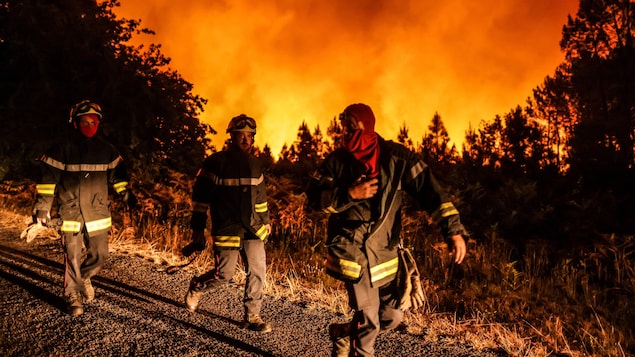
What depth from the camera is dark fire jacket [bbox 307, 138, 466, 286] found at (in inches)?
112

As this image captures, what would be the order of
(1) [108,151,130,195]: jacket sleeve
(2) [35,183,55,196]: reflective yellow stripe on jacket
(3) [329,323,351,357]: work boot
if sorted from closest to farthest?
(3) [329,323,351,357]: work boot, (2) [35,183,55,196]: reflective yellow stripe on jacket, (1) [108,151,130,195]: jacket sleeve

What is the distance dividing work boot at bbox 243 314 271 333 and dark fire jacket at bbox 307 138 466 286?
1369 millimetres

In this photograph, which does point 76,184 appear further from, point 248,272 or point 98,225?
point 248,272

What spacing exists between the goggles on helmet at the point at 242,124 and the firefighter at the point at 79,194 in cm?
152

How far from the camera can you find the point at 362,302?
2.91m

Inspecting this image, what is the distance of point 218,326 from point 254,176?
4.81 feet

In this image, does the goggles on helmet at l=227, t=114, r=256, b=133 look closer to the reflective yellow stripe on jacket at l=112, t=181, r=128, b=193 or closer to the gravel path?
the reflective yellow stripe on jacket at l=112, t=181, r=128, b=193

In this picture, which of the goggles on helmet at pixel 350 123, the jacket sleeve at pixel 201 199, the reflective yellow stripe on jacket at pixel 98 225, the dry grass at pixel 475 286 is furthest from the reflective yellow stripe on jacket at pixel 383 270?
the reflective yellow stripe on jacket at pixel 98 225

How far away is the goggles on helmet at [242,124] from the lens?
4176mm

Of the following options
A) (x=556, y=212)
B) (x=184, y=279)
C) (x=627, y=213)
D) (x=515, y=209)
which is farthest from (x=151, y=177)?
(x=627, y=213)

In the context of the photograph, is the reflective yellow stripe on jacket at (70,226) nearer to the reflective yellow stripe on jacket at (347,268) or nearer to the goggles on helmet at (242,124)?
the goggles on helmet at (242,124)

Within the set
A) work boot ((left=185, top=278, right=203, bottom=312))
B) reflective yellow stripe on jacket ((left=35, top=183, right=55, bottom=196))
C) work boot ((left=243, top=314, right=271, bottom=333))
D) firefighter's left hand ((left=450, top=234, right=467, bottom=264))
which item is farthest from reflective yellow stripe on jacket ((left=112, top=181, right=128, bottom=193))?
firefighter's left hand ((left=450, top=234, right=467, bottom=264))

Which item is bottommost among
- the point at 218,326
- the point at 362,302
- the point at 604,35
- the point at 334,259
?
the point at 218,326

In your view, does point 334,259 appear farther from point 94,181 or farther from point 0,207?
point 0,207
